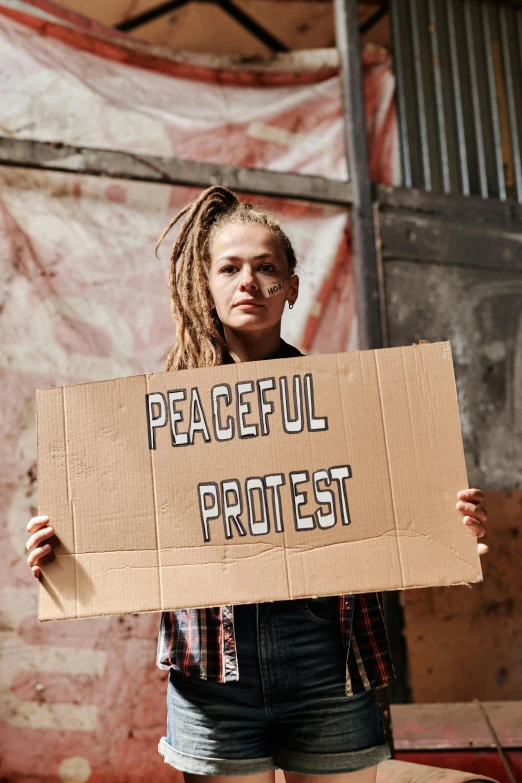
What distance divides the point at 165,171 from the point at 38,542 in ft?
5.93

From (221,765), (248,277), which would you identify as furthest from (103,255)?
(221,765)

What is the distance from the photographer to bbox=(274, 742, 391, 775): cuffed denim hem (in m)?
1.19

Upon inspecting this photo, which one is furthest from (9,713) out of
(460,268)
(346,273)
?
(460,268)

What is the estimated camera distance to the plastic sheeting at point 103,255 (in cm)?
231

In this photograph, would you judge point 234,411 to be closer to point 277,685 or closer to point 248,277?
point 248,277

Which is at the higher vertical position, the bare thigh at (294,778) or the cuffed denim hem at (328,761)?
the cuffed denim hem at (328,761)

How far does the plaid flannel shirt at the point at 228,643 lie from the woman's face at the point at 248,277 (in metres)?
0.51

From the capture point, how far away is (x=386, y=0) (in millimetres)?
3318

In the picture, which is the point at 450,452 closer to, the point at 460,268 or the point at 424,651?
the point at 424,651

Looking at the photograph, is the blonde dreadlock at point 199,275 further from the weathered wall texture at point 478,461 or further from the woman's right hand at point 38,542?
the weathered wall texture at point 478,461

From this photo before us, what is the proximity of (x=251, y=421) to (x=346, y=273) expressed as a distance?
6.00 ft

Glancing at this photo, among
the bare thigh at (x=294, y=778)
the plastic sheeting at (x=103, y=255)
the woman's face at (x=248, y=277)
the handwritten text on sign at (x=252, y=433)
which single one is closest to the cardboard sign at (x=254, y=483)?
the handwritten text on sign at (x=252, y=433)

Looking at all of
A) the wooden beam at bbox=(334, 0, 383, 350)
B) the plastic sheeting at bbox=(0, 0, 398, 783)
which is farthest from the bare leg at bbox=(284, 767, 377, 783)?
the wooden beam at bbox=(334, 0, 383, 350)

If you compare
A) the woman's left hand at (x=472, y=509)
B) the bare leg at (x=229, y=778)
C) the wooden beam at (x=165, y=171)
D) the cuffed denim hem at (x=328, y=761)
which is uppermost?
the wooden beam at (x=165, y=171)
